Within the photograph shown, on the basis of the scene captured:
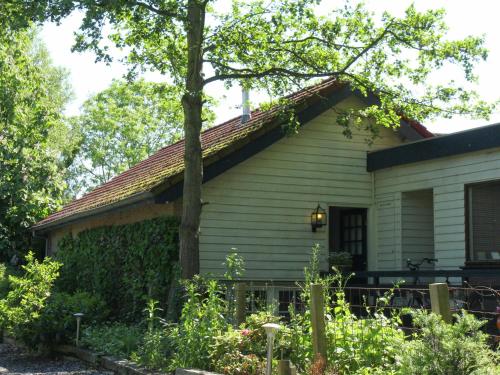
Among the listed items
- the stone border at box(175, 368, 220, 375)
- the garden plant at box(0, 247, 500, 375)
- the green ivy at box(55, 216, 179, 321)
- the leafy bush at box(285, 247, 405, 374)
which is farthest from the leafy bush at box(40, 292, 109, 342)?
the leafy bush at box(285, 247, 405, 374)

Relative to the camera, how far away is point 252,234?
13695 millimetres

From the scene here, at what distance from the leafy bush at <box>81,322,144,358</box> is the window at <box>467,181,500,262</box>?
19.4 feet

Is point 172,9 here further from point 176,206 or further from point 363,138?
point 363,138

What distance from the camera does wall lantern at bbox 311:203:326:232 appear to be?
1417cm

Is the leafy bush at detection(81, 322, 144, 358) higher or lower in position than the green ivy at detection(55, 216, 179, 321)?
lower

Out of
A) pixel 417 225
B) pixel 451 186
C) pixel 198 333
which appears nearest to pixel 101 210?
pixel 417 225

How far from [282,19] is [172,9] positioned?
188 centimetres

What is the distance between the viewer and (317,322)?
21.2 feet

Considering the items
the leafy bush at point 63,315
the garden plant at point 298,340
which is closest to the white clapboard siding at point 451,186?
the garden plant at point 298,340

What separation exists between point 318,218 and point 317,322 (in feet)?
25.5

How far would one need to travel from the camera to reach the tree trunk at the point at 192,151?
11062mm

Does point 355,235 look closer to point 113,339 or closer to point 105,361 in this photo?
point 113,339

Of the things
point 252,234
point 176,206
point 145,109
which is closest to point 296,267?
point 252,234

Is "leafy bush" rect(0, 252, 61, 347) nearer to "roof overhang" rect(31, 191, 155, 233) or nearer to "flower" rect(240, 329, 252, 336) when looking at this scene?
"roof overhang" rect(31, 191, 155, 233)
